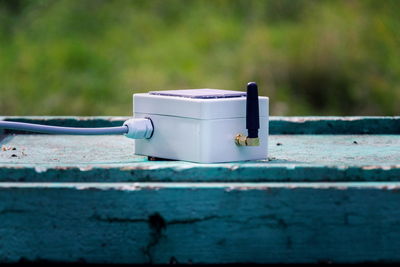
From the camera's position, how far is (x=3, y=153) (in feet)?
5.53

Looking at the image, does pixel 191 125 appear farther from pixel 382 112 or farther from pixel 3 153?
pixel 382 112

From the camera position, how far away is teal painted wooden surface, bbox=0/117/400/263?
4.09 feet

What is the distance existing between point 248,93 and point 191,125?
11 cm

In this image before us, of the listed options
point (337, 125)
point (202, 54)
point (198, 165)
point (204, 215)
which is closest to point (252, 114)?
point (198, 165)

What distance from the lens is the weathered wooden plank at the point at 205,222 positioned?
1.25m

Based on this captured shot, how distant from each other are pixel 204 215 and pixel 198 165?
0.43ft

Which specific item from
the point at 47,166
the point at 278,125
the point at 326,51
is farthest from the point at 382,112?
the point at 47,166

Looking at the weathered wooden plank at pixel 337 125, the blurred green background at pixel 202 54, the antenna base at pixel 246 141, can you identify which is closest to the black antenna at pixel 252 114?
the antenna base at pixel 246 141

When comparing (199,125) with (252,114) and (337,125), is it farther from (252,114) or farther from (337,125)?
(337,125)

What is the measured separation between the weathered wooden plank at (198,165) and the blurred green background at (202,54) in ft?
13.0

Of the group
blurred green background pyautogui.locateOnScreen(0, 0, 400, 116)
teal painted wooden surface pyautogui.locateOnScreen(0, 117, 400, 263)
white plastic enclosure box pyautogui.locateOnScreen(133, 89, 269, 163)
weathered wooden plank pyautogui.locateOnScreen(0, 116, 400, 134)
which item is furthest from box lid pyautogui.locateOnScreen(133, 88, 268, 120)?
blurred green background pyautogui.locateOnScreen(0, 0, 400, 116)

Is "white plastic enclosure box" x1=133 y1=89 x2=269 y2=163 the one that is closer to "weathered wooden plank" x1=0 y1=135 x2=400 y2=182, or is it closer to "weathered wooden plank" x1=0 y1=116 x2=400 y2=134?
"weathered wooden plank" x1=0 y1=135 x2=400 y2=182

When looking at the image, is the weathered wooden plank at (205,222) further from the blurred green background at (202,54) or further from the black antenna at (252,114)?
the blurred green background at (202,54)

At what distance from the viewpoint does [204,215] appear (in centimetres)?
125
